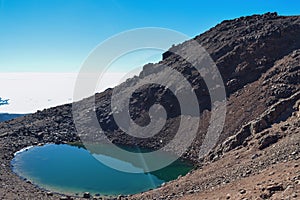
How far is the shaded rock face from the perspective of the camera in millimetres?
42875

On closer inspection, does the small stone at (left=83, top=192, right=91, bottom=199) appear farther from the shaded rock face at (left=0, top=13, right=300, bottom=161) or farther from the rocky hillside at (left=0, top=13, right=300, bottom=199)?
the shaded rock face at (left=0, top=13, right=300, bottom=161)

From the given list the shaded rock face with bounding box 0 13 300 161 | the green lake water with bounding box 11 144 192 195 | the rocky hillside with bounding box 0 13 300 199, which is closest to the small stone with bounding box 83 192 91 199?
the green lake water with bounding box 11 144 192 195

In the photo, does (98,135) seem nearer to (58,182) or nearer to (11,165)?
(11,165)

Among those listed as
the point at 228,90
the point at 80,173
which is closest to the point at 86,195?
the point at 80,173

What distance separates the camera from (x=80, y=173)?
40.2 meters

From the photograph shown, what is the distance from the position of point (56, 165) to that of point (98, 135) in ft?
42.0

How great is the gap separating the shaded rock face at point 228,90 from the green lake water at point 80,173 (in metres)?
4.47

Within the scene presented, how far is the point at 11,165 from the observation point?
142 feet

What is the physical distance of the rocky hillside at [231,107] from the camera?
29.6 metres

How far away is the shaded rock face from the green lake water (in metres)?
4.47

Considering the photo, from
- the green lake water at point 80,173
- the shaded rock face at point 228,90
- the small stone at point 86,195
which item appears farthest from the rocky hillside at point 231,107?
the small stone at point 86,195

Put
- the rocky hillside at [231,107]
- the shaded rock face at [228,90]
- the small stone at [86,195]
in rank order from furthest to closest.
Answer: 1. the shaded rock face at [228,90]
2. the small stone at [86,195]
3. the rocky hillside at [231,107]

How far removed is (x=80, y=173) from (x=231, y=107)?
21238mm

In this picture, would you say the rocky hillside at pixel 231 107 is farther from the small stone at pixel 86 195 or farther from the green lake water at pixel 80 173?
the small stone at pixel 86 195
